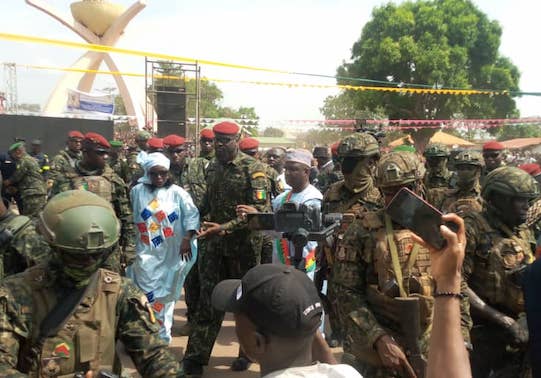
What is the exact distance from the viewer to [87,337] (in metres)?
2.03

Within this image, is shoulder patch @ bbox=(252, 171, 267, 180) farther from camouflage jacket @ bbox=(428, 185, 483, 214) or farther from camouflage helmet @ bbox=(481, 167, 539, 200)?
camouflage helmet @ bbox=(481, 167, 539, 200)

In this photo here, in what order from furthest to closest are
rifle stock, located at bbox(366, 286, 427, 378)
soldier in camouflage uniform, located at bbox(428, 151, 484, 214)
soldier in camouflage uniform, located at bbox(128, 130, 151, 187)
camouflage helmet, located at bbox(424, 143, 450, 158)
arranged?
soldier in camouflage uniform, located at bbox(128, 130, 151, 187)
camouflage helmet, located at bbox(424, 143, 450, 158)
soldier in camouflage uniform, located at bbox(428, 151, 484, 214)
rifle stock, located at bbox(366, 286, 427, 378)

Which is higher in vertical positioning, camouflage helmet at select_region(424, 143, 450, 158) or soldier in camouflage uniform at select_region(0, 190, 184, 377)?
camouflage helmet at select_region(424, 143, 450, 158)

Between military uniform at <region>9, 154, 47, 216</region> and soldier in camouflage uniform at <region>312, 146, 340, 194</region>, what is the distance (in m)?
4.29

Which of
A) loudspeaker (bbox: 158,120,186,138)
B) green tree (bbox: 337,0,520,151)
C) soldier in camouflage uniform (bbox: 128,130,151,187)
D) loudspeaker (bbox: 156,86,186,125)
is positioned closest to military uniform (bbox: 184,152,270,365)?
soldier in camouflage uniform (bbox: 128,130,151,187)

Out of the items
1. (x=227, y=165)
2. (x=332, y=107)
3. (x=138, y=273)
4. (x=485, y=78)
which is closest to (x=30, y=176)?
(x=138, y=273)

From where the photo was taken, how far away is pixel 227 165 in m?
5.27

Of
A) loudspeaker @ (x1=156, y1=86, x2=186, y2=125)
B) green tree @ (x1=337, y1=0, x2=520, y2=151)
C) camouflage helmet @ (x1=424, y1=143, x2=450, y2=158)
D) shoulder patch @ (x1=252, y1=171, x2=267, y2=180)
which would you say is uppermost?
green tree @ (x1=337, y1=0, x2=520, y2=151)

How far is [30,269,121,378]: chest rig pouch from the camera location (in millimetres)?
1976

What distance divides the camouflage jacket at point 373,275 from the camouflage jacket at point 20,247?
161cm

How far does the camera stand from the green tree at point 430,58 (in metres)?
29.0

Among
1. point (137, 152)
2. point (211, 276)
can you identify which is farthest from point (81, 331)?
point (137, 152)

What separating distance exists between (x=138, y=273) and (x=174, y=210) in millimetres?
725

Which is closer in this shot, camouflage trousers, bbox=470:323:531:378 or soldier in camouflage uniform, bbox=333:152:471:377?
soldier in camouflage uniform, bbox=333:152:471:377
